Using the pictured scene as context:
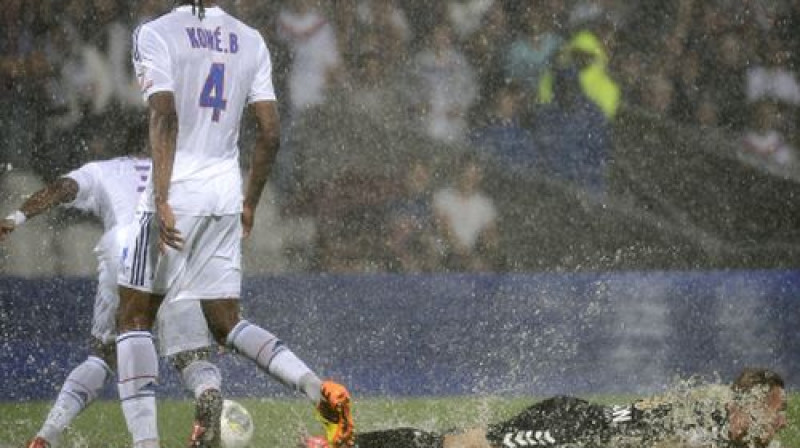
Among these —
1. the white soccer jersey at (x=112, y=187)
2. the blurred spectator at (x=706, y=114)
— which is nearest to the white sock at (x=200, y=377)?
the white soccer jersey at (x=112, y=187)

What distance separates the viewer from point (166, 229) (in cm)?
702

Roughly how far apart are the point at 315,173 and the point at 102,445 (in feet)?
15.1

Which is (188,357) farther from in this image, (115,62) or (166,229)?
(115,62)

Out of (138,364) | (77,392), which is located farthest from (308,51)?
(138,364)

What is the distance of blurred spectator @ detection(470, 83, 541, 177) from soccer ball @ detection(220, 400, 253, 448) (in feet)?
16.8

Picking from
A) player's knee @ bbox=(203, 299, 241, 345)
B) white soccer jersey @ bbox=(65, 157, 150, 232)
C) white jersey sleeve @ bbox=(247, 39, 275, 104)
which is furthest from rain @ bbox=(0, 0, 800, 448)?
white jersey sleeve @ bbox=(247, 39, 275, 104)

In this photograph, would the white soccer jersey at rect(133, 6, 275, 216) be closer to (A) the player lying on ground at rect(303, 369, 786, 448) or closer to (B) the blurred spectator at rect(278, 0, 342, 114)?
(A) the player lying on ground at rect(303, 369, 786, 448)

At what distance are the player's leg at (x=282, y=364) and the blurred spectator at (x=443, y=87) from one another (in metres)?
6.19

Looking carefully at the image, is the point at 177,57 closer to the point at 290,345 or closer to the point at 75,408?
the point at 75,408

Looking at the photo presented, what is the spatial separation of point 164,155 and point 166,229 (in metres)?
0.27

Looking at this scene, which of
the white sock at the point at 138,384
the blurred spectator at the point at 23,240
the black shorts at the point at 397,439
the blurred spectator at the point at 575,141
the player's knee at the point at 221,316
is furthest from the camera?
the blurred spectator at the point at 575,141

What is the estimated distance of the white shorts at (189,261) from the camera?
7047mm

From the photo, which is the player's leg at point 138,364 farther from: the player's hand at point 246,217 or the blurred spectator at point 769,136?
the blurred spectator at point 769,136

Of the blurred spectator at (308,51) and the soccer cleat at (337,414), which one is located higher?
the blurred spectator at (308,51)
